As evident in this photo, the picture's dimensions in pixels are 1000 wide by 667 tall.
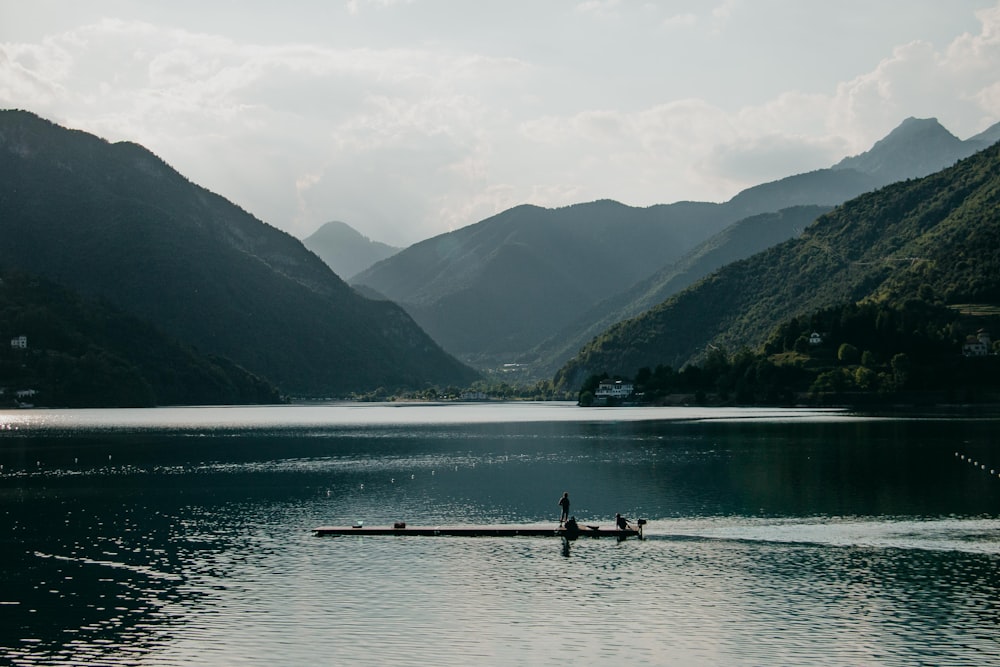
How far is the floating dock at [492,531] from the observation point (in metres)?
71.6

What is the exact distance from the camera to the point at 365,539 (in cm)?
7138

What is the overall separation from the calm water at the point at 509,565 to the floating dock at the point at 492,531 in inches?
52.1

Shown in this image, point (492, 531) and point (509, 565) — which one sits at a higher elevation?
point (492, 531)

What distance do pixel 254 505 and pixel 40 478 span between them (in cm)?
3380

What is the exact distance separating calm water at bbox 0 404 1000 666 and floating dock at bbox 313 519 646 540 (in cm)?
132

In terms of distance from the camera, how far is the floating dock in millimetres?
71625

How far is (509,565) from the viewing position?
202 ft

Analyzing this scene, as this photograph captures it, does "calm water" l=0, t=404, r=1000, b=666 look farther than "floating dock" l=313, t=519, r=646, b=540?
No

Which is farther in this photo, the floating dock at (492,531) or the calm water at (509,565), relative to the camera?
the floating dock at (492,531)

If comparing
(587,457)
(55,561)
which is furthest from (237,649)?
(587,457)

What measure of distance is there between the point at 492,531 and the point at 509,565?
11148 millimetres

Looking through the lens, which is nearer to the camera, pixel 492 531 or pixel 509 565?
pixel 509 565

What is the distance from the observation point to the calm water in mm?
43719

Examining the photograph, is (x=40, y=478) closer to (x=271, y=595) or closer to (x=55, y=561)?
(x=55, y=561)
